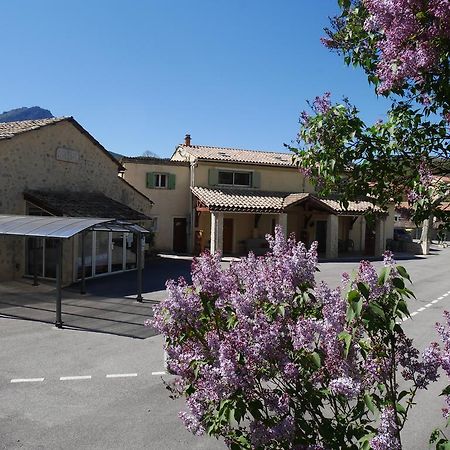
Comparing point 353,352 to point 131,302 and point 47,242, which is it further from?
point 47,242

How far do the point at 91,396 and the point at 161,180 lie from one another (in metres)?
22.0

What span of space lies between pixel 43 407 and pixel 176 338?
4219mm

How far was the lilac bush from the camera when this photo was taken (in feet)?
8.35

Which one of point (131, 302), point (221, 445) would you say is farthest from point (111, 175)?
point (221, 445)

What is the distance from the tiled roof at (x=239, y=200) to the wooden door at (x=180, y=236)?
2.51m

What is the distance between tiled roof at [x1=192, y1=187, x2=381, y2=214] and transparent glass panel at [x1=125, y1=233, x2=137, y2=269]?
5.01 meters

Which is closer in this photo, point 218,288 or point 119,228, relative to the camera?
point 218,288

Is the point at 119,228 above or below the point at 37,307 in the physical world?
above

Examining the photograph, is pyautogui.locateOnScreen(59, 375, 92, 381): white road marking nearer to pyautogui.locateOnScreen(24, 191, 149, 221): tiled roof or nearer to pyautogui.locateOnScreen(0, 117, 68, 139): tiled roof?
pyautogui.locateOnScreen(24, 191, 149, 221): tiled roof

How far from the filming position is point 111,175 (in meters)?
21.9

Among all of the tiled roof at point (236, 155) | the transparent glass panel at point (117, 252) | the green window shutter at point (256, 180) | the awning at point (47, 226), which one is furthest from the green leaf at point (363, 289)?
the green window shutter at point (256, 180)

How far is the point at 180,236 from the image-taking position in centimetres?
2884

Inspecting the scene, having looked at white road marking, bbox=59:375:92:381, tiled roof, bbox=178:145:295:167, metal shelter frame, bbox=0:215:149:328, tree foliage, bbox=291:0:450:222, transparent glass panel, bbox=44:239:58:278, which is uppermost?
tiled roof, bbox=178:145:295:167

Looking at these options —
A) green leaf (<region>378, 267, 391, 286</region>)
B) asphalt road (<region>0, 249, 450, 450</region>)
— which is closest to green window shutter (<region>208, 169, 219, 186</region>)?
Answer: asphalt road (<region>0, 249, 450, 450</region>)
